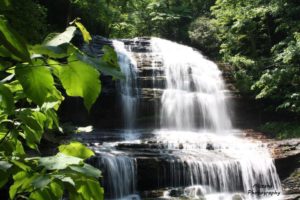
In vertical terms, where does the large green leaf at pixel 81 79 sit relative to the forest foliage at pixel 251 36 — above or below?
below

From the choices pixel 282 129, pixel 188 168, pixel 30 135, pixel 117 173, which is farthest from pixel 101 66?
pixel 282 129

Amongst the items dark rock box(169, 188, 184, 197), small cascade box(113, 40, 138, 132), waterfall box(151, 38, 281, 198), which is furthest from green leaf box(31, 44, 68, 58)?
small cascade box(113, 40, 138, 132)

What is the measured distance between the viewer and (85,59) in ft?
2.43

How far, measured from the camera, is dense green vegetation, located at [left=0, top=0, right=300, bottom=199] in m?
0.75

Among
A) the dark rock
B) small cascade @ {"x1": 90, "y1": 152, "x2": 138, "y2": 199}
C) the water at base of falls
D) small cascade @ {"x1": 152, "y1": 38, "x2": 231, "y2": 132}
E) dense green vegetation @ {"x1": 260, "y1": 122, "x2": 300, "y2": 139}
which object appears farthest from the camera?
small cascade @ {"x1": 152, "y1": 38, "x2": 231, "y2": 132}

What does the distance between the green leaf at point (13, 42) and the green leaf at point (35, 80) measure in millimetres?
100

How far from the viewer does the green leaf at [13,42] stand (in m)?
0.62

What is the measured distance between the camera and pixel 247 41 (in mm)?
20938

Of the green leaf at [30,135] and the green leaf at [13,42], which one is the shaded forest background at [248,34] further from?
the green leaf at [13,42]

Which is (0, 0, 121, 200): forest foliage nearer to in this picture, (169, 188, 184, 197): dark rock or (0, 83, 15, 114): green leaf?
(0, 83, 15, 114): green leaf

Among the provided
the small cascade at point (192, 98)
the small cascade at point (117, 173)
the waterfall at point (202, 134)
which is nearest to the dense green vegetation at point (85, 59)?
the small cascade at point (192, 98)

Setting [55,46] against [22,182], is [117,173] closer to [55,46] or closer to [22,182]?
[22,182]

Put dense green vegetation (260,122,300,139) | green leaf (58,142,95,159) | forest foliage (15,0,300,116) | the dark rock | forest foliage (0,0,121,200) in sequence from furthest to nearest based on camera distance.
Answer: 1. forest foliage (15,0,300,116)
2. dense green vegetation (260,122,300,139)
3. the dark rock
4. green leaf (58,142,95,159)
5. forest foliage (0,0,121,200)

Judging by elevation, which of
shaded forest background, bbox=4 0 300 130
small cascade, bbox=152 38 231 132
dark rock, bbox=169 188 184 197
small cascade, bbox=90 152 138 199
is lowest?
dark rock, bbox=169 188 184 197
